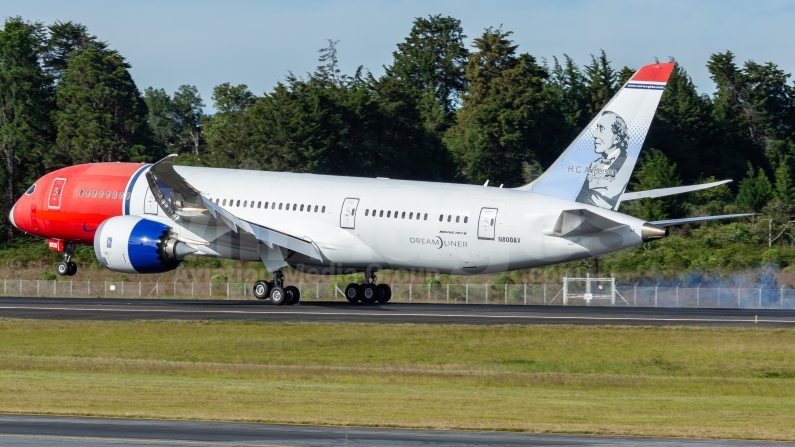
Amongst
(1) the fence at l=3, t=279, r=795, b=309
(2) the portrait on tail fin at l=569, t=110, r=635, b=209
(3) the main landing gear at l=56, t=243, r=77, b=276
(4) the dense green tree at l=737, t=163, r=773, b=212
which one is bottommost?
(1) the fence at l=3, t=279, r=795, b=309

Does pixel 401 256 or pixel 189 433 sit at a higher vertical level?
pixel 401 256

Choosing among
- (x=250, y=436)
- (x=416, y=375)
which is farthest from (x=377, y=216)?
(x=250, y=436)

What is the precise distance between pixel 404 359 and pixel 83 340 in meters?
9.17

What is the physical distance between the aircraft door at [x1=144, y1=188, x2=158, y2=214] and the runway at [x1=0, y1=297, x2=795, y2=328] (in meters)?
3.51

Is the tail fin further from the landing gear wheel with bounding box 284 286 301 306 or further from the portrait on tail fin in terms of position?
the landing gear wheel with bounding box 284 286 301 306

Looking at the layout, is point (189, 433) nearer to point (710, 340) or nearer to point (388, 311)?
point (710, 340)

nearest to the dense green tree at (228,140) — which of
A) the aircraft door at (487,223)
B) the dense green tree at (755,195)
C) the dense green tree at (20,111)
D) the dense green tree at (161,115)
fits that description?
the dense green tree at (20,111)

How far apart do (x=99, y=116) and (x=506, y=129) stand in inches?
1306

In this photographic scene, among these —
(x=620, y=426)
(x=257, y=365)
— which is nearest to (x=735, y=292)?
(x=257, y=365)

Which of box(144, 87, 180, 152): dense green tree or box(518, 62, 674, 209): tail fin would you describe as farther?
box(144, 87, 180, 152): dense green tree

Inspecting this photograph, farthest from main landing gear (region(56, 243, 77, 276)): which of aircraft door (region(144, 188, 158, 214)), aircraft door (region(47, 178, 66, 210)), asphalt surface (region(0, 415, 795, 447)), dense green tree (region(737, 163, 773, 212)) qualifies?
dense green tree (region(737, 163, 773, 212))

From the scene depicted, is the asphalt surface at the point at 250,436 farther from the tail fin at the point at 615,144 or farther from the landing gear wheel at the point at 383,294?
the landing gear wheel at the point at 383,294

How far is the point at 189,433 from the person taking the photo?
1803cm

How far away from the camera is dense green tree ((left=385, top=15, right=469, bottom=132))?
13188 centimetres
